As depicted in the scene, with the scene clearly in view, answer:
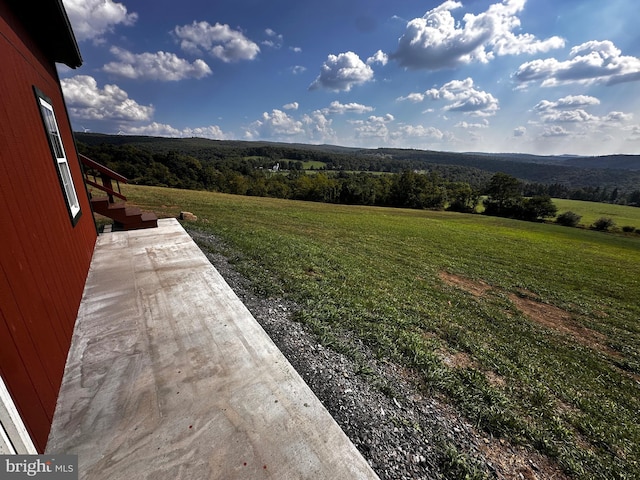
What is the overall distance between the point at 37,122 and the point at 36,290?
248 cm

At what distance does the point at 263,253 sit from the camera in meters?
6.96

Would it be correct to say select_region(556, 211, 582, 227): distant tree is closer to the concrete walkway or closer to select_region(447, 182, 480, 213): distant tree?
select_region(447, 182, 480, 213): distant tree

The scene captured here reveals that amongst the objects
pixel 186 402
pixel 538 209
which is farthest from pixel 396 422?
pixel 538 209

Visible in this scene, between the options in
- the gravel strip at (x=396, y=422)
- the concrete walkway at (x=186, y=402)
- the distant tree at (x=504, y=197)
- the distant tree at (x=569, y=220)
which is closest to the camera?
the concrete walkway at (x=186, y=402)

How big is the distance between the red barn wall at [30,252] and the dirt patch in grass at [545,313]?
26.4 ft

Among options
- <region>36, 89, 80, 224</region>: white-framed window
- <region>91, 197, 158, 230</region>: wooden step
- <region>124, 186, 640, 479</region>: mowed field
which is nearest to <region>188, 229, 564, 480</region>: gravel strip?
<region>124, 186, 640, 479</region>: mowed field

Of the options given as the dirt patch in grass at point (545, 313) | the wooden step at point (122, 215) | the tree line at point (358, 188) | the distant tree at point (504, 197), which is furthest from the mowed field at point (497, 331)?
the distant tree at point (504, 197)

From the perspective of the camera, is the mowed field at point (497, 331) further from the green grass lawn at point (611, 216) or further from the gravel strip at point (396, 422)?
the green grass lawn at point (611, 216)

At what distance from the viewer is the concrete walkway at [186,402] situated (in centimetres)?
182

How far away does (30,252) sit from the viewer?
7.82 ft

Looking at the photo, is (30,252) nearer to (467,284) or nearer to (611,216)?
(467,284)

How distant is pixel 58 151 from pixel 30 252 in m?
2.83

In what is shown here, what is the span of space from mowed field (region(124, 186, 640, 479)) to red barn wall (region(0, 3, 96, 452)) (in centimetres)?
267

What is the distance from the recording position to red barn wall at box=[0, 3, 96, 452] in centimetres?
183
